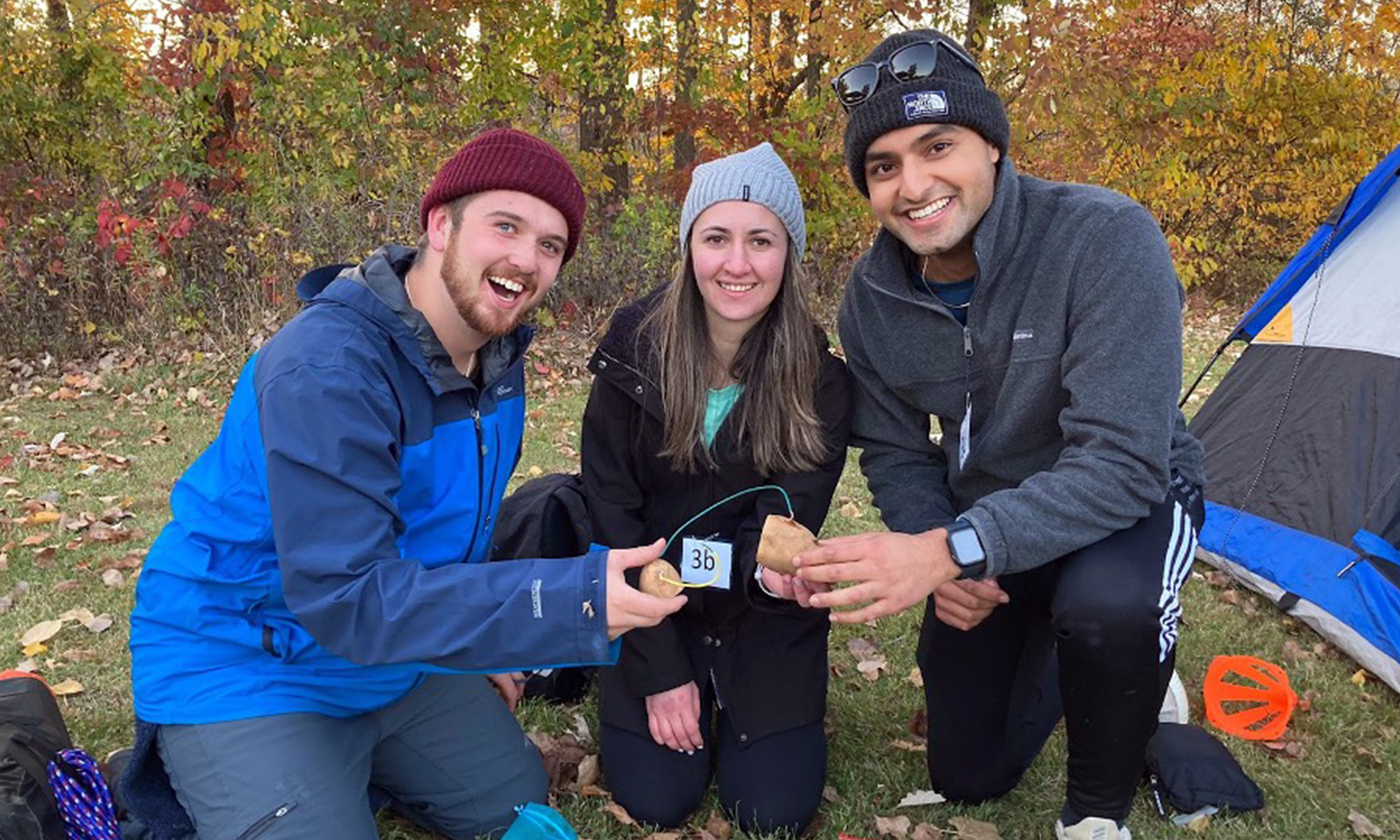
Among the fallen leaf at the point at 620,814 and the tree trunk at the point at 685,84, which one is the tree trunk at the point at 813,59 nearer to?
the tree trunk at the point at 685,84

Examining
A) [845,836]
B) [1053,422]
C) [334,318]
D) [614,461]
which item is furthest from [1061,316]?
[334,318]

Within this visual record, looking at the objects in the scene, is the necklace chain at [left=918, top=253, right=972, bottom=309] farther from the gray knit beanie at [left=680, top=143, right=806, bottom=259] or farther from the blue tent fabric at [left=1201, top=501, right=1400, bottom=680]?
the blue tent fabric at [left=1201, top=501, right=1400, bottom=680]

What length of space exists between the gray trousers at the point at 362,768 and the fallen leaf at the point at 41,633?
167 centimetres

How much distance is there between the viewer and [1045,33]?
838 centimetres

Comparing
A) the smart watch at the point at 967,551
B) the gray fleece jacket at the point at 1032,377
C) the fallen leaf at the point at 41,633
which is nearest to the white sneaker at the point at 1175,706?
the gray fleece jacket at the point at 1032,377

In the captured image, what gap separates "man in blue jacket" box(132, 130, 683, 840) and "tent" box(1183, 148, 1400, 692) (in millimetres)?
3109

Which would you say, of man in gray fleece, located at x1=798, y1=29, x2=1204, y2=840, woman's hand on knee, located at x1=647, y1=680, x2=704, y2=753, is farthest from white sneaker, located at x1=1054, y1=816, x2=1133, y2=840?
woman's hand on knee, located at x1=647, y1=680, x2=704, y2=753

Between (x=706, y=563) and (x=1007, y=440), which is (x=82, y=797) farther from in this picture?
(x=1007, y=440)

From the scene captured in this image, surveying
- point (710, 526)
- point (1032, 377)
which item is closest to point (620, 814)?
point (710, 526)

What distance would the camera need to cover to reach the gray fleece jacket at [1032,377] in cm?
239

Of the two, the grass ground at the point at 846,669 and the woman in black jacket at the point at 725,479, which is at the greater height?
the woman in black jacket at the point at 725,479

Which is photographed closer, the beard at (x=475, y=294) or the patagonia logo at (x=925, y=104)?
the beard at (x=475, y=294)

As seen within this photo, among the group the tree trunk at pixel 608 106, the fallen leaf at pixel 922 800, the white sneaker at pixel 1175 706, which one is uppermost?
the tree trunk at pixel 608 106

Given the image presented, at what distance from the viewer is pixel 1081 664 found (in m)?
2.43
